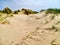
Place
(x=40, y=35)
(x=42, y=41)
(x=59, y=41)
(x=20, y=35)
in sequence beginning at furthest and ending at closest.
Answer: (x=20, y=35)
(x=40, y=35)
(x=42, y=41)
(x=59, y=41)

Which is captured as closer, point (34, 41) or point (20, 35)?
point (34, 41)

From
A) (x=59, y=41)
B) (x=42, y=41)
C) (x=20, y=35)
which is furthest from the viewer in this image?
(x=20, y=35)

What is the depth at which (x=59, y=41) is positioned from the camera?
6770 millimetres

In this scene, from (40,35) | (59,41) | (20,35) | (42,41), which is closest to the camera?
(59,41)

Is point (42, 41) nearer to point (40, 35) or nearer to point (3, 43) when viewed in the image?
point (40, 35)

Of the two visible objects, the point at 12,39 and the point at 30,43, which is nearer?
the point at 30,43

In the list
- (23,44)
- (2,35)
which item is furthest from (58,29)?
(2,35)

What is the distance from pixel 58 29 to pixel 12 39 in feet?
7.17

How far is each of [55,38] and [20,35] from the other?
2390mm

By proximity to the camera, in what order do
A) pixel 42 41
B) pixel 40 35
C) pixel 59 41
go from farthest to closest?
pixel 40 35 → pixel 42 41 → pixel 59 41

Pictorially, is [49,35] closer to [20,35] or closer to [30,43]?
[30,43]

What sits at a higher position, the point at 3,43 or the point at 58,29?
the point at 58,29

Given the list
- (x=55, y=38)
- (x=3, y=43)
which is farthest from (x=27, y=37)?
(x=55, y=38)

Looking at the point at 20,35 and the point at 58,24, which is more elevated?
the point at 58,24
